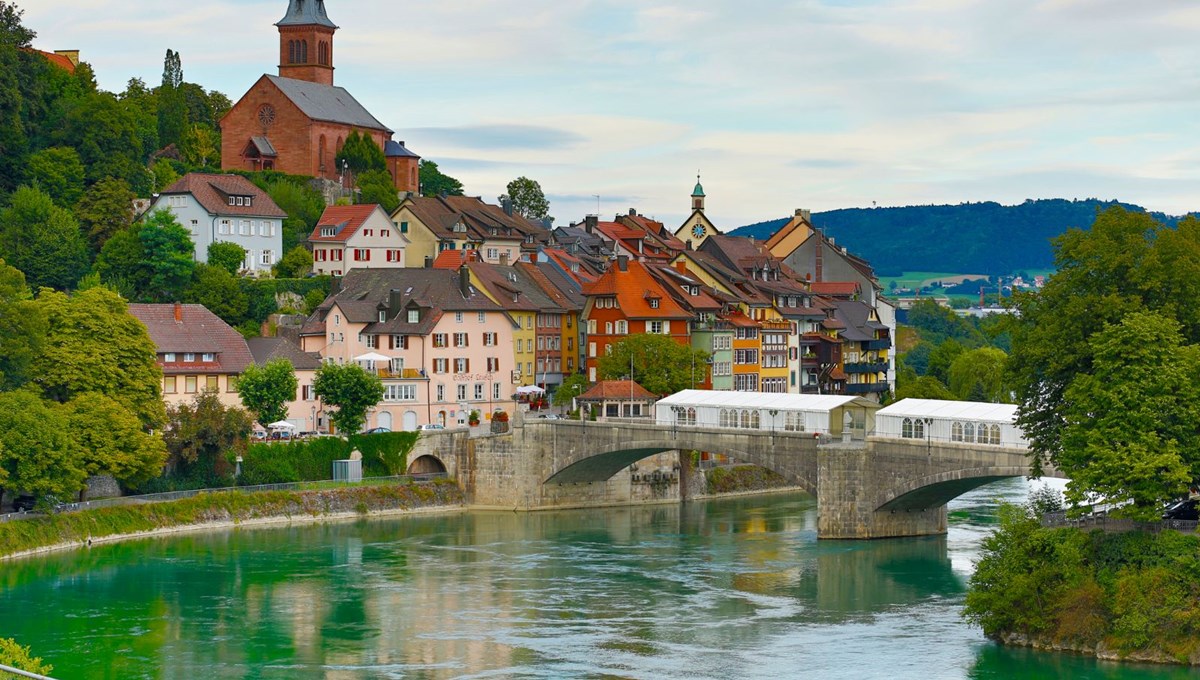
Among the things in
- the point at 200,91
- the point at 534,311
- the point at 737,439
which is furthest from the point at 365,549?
the point at 200,91

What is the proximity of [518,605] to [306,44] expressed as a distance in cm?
9080

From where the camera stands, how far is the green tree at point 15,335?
8225 cm

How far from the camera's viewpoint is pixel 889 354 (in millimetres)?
135250

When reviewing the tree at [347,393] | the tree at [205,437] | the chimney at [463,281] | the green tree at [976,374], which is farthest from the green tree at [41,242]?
the green tree at [976,374]

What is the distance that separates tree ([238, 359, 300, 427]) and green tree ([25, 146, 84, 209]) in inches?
1109

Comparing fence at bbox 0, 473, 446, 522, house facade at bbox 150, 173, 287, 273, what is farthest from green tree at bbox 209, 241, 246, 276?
fence at bbox 0, 473, 446, 522

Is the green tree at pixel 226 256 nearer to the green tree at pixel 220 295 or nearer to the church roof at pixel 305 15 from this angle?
the green tree at pixel 220 295

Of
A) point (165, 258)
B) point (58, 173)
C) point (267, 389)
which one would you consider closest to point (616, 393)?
point (267, 389)

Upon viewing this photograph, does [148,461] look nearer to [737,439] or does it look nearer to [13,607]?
[13,607]

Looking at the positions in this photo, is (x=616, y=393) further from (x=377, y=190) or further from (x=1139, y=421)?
(x=1139, y=421)

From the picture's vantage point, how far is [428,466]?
98.8 m

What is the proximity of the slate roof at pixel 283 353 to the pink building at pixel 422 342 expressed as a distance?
5.23 ft

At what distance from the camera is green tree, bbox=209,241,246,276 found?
11600cm

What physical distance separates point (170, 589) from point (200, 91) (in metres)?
90.5
